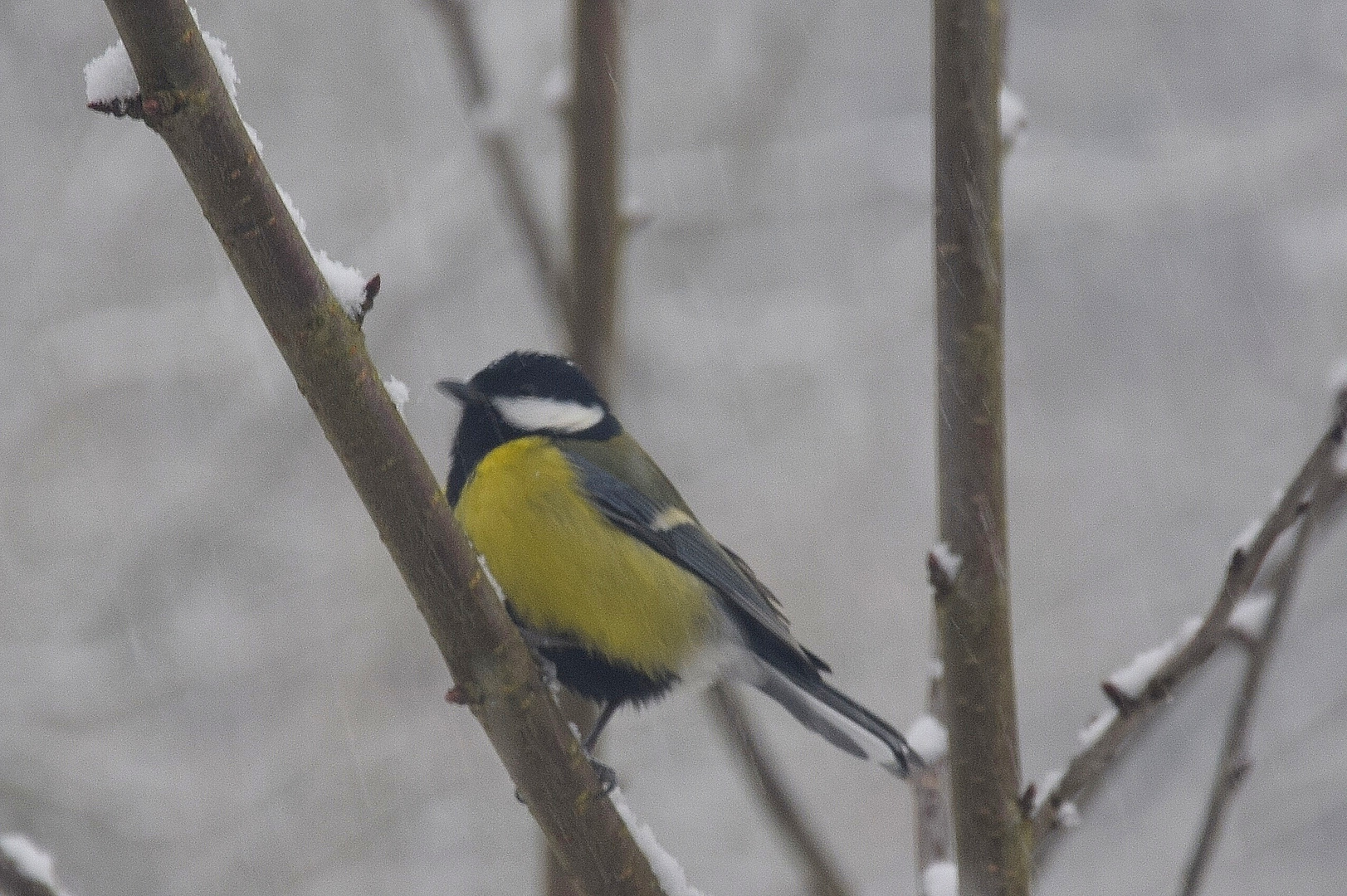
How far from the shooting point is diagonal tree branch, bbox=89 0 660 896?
1301mm

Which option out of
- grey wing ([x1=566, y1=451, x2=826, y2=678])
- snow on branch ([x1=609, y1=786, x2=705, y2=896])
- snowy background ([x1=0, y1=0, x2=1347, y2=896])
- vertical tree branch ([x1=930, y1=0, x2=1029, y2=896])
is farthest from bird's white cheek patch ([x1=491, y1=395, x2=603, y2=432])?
snowy background ([x1=0, y1=0, x2=1347, y2=896])

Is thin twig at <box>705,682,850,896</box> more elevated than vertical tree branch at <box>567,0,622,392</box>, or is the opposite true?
vertical tree branch at <box>567,0,622,392</box>

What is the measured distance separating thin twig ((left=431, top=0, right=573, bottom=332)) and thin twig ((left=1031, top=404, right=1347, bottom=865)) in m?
1.36

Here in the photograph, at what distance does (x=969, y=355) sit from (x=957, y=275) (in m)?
0.10

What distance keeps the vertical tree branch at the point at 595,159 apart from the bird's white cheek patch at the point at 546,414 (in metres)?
0.55

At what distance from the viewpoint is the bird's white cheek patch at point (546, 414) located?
10.4 feet

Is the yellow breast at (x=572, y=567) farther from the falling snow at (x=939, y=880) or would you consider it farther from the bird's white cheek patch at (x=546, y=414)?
the falling snow at (x=939, y=880)

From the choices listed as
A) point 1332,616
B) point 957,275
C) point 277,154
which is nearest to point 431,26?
point 277,154

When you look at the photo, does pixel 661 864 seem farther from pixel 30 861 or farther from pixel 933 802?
pixel 30 861

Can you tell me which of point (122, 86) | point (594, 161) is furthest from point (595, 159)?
point (122, 86)

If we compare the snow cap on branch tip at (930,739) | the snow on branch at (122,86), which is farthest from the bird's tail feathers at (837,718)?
the snow on branch at (122,86)

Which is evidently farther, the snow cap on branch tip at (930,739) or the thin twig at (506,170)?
the thin twig at (506,170)

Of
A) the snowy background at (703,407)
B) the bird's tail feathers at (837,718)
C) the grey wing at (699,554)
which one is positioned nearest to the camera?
the bird's tail feathers at (837,718)

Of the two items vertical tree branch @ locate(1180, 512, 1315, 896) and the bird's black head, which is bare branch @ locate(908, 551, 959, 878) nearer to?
vertical tree branch @ locate(1180, 512, 1315, 896)
